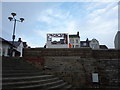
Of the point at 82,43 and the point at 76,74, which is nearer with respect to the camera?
the point at 76,74

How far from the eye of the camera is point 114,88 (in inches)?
387

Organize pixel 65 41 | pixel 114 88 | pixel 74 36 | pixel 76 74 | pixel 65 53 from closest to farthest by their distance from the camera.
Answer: pixel 114 88 → pixel 76 74 → pixel 65 53 → pixel 65 41 → pixel 74 36

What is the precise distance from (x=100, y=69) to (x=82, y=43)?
99.9ft

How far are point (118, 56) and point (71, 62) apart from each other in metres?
4.40

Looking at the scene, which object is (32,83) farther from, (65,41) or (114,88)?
(65,41)

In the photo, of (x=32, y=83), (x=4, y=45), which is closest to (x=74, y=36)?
(x=4, y=45)

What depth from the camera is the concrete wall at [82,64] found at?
1044 centimetres

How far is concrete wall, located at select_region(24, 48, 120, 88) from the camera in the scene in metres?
10.4

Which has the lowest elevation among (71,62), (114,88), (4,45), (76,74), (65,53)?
(114,88)

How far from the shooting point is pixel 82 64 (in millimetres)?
11094

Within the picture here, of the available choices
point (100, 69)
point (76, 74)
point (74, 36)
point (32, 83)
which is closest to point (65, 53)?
point (76, 74)

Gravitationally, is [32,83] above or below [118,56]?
below

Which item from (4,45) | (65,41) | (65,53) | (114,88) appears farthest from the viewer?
(4,45)

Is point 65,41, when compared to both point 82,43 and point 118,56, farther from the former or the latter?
point 82,43
